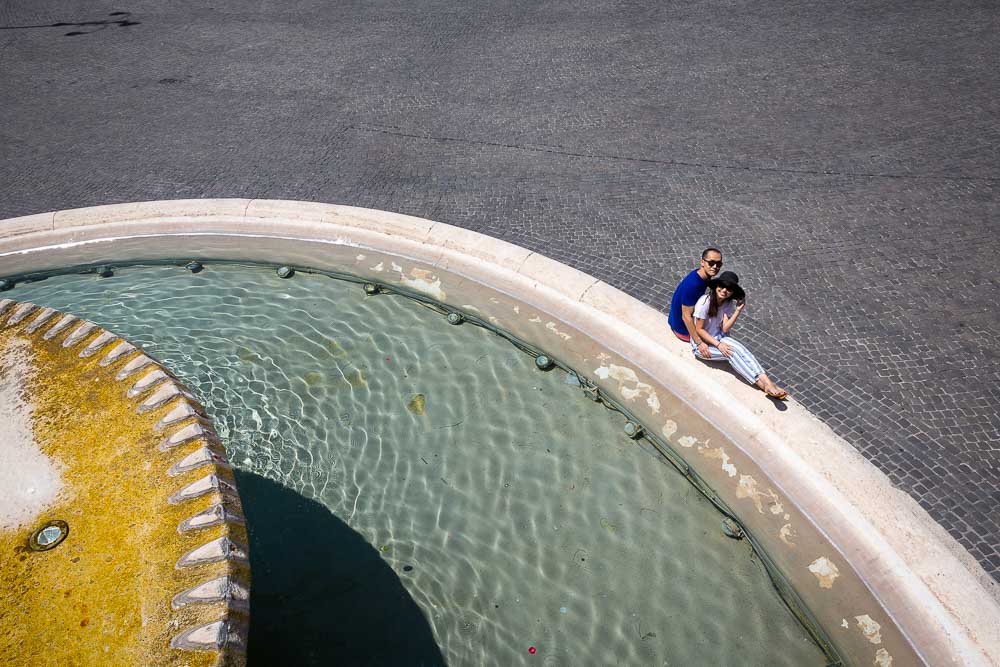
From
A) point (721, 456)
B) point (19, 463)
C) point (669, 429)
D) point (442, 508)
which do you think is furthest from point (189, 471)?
point (721, 456)

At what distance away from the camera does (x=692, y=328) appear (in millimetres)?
5906

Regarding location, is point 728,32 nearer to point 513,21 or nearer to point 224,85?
point 513,21

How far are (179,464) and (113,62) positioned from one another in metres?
11.9

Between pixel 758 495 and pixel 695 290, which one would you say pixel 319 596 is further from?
pixel 695 290

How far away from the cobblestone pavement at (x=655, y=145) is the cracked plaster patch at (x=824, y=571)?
2.90 feet

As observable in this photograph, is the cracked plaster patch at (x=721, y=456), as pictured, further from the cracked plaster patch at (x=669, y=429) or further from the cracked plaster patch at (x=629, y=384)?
the cracked plaster patch at (x=629, y=384)

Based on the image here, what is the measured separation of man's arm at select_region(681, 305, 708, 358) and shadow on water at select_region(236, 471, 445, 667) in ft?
10.2

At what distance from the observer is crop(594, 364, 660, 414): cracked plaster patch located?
6.09 metres

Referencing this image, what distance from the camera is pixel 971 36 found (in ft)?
36.9

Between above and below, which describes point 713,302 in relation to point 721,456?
above

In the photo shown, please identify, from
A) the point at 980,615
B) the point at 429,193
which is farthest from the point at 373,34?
the point at 980,615

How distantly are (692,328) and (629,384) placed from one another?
77 cm

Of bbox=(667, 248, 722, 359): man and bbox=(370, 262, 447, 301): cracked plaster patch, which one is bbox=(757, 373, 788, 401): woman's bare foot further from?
Result: bbox=(370, 262, 447, 301): cracked plaster patch

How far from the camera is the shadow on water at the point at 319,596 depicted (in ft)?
15.6
